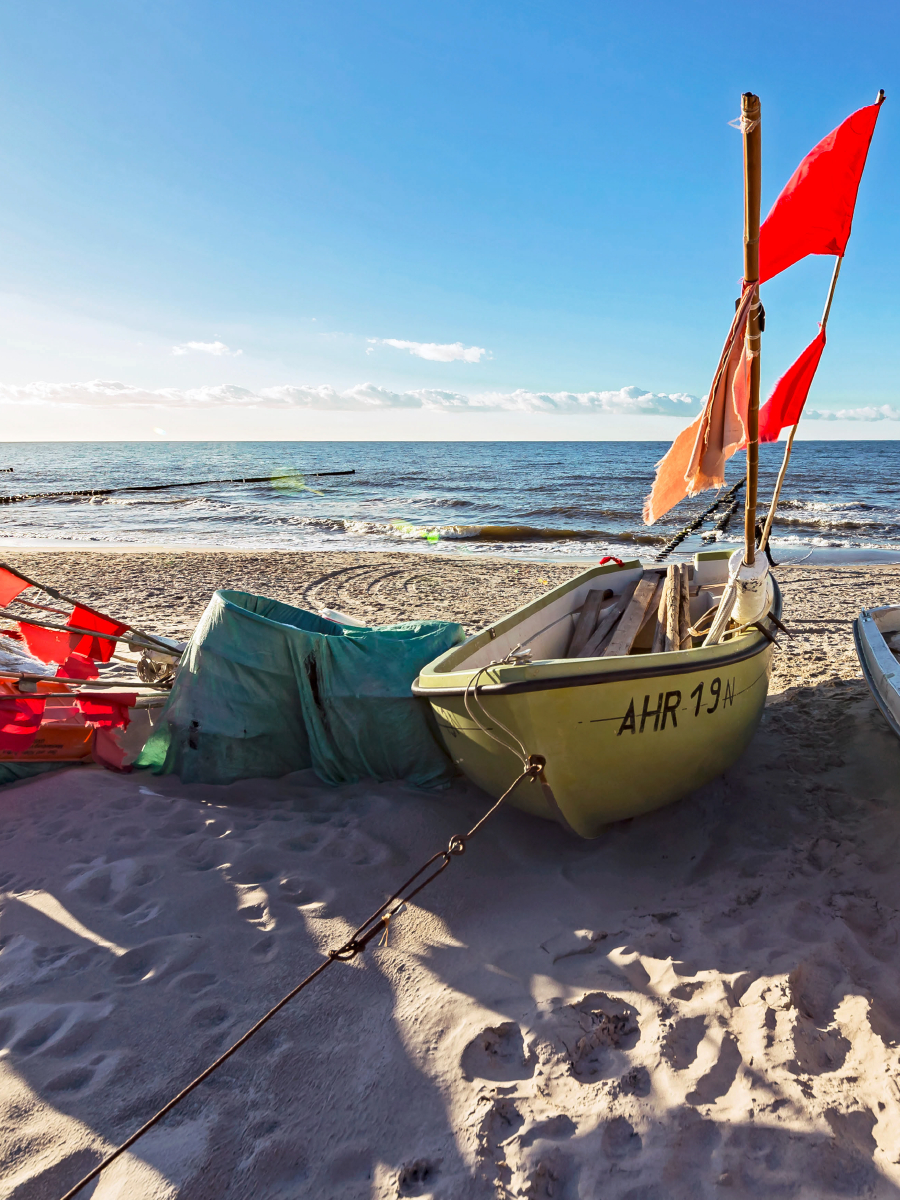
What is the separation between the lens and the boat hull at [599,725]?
3447 mm

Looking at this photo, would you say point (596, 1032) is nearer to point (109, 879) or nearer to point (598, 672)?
point (598, 672)

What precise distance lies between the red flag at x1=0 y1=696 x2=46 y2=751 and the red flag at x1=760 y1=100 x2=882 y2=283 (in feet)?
17.8

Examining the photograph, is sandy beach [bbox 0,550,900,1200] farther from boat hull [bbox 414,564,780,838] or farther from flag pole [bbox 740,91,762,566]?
flag pole [bbox 740,91,762,566]

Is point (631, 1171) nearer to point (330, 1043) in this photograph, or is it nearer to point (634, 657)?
point (330, 1043)

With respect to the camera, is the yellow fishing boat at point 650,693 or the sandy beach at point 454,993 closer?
the sandy beach at point 454,993

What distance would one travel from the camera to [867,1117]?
87.3 inches

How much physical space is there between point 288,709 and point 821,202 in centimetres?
466

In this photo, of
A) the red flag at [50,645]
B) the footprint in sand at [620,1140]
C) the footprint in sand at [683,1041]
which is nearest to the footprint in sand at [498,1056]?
the footprint in sand at [620,1140]

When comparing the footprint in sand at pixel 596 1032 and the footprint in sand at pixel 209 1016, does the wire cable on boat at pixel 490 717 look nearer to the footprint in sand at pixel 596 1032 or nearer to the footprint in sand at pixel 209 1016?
the footprint in sand at pixel 596 1032

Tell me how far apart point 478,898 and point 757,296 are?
3760 millimetres

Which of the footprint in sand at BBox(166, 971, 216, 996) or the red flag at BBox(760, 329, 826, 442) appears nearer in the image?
the footprint in sand at BBox(166, 971, 216, 996)

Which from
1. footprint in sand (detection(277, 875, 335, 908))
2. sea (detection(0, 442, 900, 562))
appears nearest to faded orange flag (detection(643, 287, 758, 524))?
footprint in sand (detection(277, 875, 335, 908))

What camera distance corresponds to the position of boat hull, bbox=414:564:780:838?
11.3 feet

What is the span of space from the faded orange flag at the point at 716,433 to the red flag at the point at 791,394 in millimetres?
312
